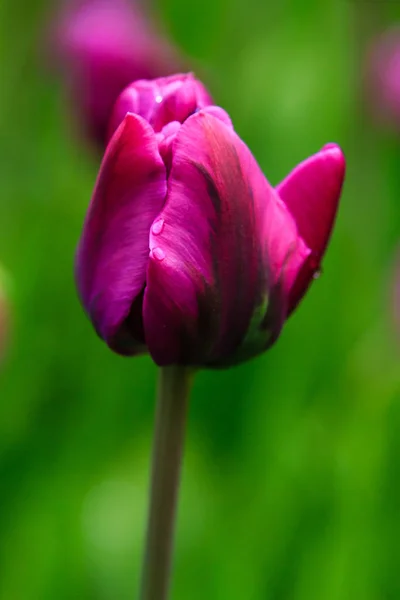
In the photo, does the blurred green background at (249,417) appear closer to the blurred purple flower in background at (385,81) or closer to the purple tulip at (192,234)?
the blurred purple flower in background at (385,81)

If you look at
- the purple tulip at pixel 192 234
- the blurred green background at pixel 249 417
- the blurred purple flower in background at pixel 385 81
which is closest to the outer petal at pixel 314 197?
the purple tulip at pixel 192 234

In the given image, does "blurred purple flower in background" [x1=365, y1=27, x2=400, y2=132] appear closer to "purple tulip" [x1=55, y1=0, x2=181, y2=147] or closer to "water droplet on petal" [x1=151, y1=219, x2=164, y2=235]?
"purple tulip" [x1=55, y1=0, x2=181, y2=147]

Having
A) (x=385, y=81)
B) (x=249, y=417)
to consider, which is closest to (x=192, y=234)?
(x=249, y=417)

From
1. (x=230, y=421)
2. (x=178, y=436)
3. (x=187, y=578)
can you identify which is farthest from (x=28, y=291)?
(x=178, y=436)

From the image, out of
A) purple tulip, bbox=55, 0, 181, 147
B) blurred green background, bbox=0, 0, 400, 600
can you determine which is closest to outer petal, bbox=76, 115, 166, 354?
blurred green background, bbox=0, 0, 400, 600

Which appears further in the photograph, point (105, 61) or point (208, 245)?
point (105, 61)

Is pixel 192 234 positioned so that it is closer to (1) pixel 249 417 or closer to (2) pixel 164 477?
(2) pixel 164 477
